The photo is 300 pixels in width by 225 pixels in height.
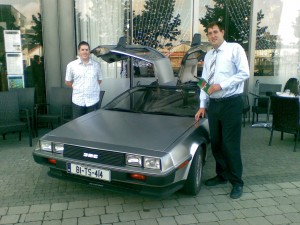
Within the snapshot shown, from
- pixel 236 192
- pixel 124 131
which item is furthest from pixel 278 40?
pixel 124 131

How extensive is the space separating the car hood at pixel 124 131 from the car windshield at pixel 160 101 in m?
0.17

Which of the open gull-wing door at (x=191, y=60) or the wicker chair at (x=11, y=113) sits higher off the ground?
the open gull-wing door at (x=191, y=60)

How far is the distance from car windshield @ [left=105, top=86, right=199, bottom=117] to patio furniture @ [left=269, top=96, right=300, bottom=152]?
1.94 metres

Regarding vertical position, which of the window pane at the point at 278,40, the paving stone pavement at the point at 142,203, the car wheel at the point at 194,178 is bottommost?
the paving stone pavement at the point at 142,203

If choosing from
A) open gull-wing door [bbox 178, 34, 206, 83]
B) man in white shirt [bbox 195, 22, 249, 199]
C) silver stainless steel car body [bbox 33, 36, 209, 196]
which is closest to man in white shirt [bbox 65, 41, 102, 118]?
silver stainless steel car body [bbox 33, 36, 209, 196]

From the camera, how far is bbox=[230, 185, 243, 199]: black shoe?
3.57m

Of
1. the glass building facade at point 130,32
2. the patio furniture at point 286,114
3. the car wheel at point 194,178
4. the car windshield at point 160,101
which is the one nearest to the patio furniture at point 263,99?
the glass building facade at point 130,32

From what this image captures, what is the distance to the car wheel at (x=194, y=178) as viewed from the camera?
11.0 feet

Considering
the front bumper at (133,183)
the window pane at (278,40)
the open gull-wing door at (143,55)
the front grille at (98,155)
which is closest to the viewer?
the front bumper at (133,183)

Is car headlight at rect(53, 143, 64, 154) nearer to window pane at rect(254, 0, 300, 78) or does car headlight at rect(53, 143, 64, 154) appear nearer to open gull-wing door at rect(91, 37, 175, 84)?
open gull-wing door at rect(91, 37, 175, 84)

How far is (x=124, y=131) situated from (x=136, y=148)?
49 centimetres

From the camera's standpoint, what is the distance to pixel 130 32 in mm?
7324

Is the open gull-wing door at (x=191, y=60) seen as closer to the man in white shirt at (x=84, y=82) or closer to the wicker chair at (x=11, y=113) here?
the man in white shirt at (x=84, y=82)

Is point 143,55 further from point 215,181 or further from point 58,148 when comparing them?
point 215,181
